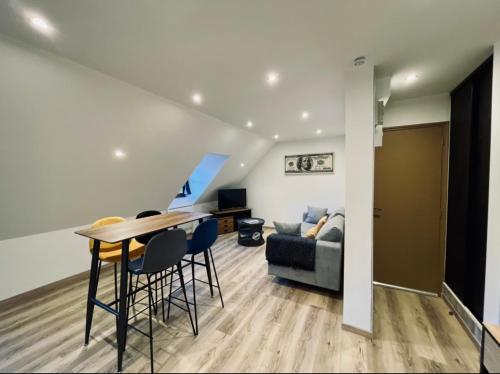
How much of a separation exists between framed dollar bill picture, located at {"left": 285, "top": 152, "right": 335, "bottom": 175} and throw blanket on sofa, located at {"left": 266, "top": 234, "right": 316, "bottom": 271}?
2989 millimetres

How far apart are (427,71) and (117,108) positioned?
3.15 metres

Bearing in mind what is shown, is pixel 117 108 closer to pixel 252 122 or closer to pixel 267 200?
pixel 252 122

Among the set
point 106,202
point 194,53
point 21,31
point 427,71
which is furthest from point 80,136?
point 427,71

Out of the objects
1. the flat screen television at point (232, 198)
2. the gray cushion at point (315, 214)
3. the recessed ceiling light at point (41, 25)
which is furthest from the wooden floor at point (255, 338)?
the flat screen television at point (232, 198)

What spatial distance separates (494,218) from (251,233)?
3.55 metres

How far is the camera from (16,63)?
1.50 metres

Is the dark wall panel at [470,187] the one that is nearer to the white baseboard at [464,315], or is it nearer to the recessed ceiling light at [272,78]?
the white baseboard at [464,315]

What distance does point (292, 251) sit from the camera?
8.07 ft

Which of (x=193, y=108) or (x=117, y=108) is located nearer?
(x=117, y=108)

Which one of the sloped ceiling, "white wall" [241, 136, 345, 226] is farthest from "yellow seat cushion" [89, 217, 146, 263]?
"white wall" [241, 136, 345, 226]

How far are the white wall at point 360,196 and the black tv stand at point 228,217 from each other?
12.1 feet

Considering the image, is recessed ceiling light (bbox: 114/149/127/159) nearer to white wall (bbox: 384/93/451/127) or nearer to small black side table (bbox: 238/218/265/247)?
small black side table (bbox: 238/218/265/247)

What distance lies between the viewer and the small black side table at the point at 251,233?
4.25 metres

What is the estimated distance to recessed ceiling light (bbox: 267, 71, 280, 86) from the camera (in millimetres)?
1921
